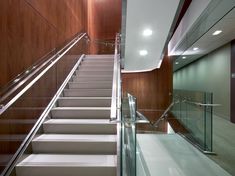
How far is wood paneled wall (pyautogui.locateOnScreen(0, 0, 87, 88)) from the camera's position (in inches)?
104

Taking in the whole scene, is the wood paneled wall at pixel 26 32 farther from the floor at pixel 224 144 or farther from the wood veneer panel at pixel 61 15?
the floor at pixel 224 144

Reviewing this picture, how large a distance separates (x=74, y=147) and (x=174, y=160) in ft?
10.0

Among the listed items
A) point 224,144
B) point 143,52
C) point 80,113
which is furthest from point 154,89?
point 80,113

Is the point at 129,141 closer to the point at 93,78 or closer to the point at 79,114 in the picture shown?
the point at 79,114

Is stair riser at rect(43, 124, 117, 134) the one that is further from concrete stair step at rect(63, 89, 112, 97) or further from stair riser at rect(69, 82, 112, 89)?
stair riser at rect(69, 82, 112, 89)

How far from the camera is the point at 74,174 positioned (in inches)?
102

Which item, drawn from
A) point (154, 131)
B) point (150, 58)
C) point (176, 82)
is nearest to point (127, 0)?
point (150, 58)

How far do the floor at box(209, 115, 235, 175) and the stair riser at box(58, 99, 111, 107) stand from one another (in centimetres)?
278

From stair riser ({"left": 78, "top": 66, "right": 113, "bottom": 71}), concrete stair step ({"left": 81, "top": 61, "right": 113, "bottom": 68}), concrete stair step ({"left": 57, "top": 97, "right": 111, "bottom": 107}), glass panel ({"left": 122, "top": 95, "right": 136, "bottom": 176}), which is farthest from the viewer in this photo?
concrete stair step ({"left": 81, "top": 61, "right": 113, "bottom": 68})

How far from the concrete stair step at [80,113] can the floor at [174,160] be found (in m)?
1.27

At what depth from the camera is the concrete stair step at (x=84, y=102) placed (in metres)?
4.14

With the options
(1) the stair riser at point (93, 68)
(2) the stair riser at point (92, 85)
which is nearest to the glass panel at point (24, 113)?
(2) the stair riser at point (92, 85)

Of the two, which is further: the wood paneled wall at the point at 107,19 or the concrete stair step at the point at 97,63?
the wood paneled wall at the point at 107,19

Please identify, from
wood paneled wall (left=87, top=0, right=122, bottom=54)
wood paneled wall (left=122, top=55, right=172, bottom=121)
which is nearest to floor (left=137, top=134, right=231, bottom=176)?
wood paneled wall (left=122, top=55, right=172, bottom=121)
